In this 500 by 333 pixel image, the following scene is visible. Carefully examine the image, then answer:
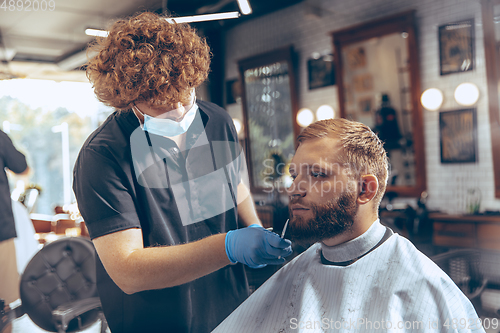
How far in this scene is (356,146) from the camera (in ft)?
3.81

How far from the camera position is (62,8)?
5.67 feet

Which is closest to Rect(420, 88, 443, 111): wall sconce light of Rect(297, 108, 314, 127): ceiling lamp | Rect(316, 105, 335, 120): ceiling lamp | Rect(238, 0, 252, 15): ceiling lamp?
Rect(316, 105, 335, 120): ceiling lamp

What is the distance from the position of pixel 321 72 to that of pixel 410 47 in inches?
31.8

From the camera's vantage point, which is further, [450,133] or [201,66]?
[450,133]

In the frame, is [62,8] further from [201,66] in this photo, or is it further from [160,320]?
[160,320]

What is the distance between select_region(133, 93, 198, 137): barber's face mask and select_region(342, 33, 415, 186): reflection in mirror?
8.36 ft

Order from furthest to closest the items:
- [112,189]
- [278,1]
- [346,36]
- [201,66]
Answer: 1. [346,36]
2. [278,1]
3. [201,66]
4. [112,189]

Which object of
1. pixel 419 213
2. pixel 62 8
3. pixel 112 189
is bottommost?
pixel 419 213

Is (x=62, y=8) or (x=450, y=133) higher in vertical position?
(x=62, y=8)

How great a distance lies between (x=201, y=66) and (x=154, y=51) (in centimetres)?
18

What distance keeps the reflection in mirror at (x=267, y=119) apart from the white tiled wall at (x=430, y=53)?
21 centimetres

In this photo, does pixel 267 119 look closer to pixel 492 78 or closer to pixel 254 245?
pixel 254 245

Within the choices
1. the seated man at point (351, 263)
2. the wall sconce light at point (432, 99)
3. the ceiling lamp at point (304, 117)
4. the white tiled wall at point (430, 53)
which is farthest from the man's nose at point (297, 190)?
the wall sconce light at point (432, 99)

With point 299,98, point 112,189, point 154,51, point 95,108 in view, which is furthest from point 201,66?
point 299,98
